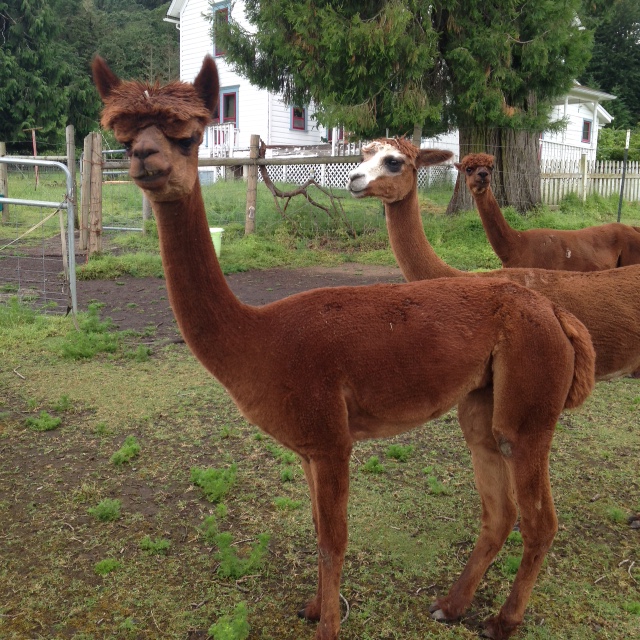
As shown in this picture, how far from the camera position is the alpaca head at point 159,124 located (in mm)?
2291

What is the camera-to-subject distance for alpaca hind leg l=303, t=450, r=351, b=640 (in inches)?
102

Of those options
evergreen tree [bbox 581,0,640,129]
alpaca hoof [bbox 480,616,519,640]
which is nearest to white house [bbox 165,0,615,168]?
evergreen tree [bbox 581,0,640,129]

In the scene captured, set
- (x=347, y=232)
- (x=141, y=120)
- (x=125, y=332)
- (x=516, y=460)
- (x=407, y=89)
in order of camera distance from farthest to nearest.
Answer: (x=347, y=232), (x=407, y=89), (x=125, y=332), (x=516, y=460), (x=141, y=120)

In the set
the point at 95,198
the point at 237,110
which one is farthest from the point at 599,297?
the point at 237,110

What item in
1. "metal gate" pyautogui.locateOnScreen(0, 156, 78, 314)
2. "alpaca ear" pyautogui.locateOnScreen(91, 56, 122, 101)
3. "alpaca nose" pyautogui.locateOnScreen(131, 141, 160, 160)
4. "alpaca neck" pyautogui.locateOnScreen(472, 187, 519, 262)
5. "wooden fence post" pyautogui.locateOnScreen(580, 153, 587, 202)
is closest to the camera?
"alpaca nose" pyautogui.locateOnScreen(131, 141, 160, 160)

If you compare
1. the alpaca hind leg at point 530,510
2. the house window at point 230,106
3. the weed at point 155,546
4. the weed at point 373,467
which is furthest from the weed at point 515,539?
the house window at point 230,106

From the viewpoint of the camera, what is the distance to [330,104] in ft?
40.9

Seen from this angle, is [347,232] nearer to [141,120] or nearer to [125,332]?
[125,332]

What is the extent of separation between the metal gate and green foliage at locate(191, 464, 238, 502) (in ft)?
12.5

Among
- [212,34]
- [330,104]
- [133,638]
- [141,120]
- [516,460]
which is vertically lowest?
[133,638]

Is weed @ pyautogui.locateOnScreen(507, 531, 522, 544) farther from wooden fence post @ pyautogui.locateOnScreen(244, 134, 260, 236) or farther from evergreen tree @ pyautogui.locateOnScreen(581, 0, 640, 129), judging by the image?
evergreen tree @ pyautogui.locateOnScreen(581, 0, 640, 129)

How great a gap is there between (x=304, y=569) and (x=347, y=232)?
10657 mm

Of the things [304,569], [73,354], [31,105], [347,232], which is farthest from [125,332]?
[31,105]

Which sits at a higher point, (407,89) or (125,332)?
(407,89)
